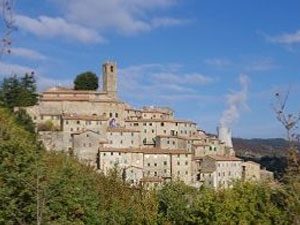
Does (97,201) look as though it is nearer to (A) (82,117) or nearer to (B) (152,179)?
(B) (152,179)

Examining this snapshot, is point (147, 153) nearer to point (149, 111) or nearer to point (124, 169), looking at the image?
point (124, 169)

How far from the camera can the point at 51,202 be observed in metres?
17.4

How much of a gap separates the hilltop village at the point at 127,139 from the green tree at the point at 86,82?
5.19 ft

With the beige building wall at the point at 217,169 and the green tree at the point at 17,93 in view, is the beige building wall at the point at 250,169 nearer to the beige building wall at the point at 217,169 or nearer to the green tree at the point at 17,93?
the beige building wall at the point at 217,169

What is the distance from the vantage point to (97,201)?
2300 centimetres

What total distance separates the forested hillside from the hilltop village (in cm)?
3477

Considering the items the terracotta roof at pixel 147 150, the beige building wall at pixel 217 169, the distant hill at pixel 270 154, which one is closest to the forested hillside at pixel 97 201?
the distant hill at pixel 270 154

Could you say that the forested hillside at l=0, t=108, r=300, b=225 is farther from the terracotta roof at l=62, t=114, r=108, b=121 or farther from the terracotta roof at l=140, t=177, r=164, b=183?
the terracotta roof at l=62, t=114, r=108, b=121

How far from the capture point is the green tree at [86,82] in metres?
79.5

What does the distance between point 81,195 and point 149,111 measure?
2383 inches

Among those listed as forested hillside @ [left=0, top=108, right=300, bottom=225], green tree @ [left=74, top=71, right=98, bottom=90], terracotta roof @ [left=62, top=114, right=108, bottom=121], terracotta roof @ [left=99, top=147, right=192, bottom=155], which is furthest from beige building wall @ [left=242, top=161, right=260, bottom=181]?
forested hillside @ [left=0, top=108, right=300, bottom=225]

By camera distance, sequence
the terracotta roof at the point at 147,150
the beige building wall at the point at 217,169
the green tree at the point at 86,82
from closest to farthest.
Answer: the terracotta roof at the point at 147,150 → the beige building wall at the point at 217,169 → the green tree at the point at 86,82

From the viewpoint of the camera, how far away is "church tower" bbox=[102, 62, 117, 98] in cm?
7919

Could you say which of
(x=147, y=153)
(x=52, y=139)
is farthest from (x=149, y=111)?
(x=52, y=139)
